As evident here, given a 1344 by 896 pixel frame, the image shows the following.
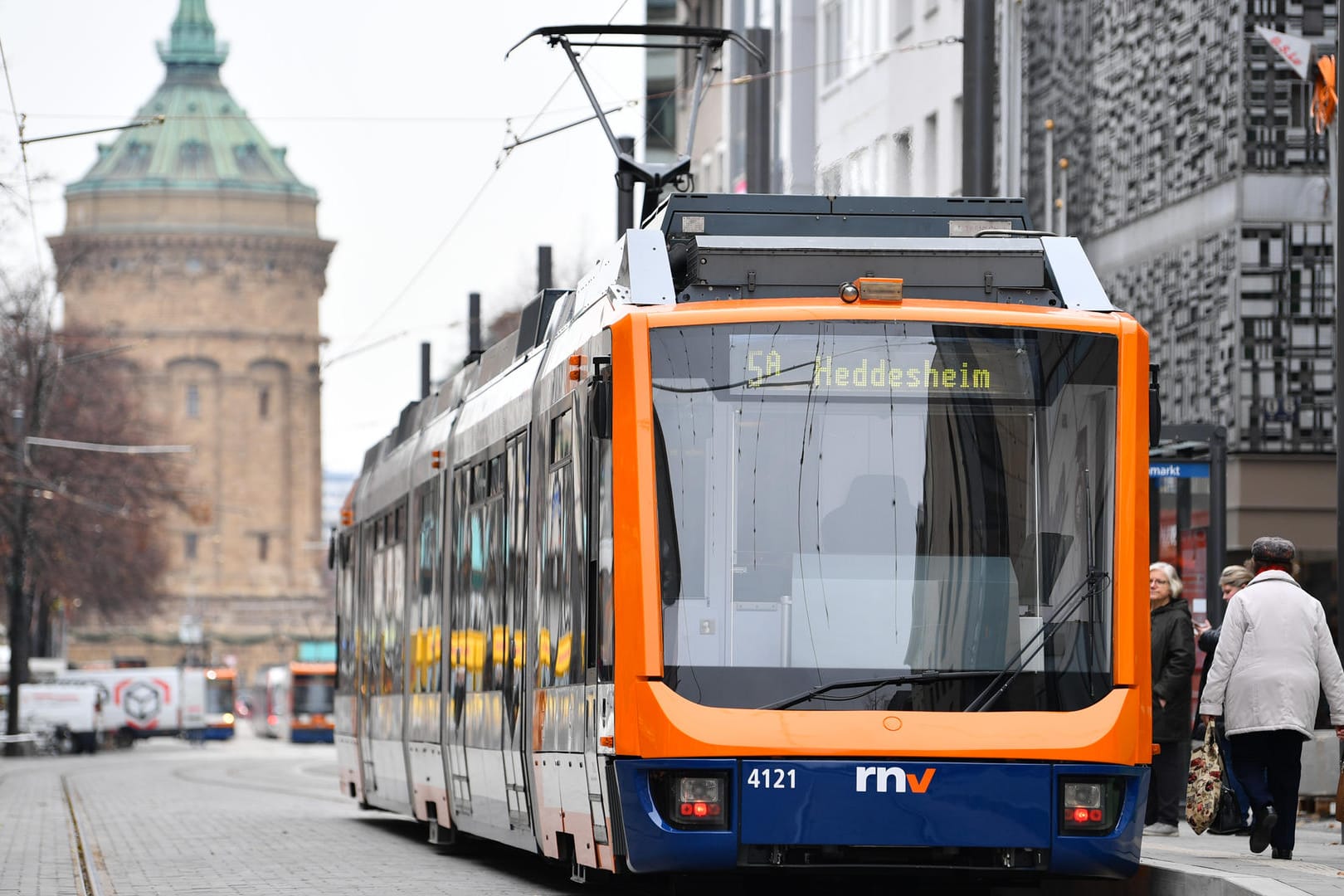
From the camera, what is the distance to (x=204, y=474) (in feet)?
423

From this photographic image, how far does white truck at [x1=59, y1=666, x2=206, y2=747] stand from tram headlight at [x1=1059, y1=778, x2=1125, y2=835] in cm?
6903

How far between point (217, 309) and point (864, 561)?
118930mm

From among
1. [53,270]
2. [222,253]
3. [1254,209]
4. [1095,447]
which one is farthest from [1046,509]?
[222,253]

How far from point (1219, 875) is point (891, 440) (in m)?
2.13

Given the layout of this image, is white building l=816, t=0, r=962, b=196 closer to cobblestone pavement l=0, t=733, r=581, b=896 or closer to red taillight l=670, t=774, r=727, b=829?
cobblestone pavement l=0, t=733, r=581, b=896

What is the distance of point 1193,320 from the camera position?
27344 millimetres

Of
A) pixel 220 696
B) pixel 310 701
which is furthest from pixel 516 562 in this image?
pixel 220 696

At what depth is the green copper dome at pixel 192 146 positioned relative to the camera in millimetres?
127625

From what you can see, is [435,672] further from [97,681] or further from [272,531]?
[272,531]

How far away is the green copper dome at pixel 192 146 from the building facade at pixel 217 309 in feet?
0.24

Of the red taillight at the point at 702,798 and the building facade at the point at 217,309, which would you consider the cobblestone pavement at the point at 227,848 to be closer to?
the red taillight at the point at 702,798

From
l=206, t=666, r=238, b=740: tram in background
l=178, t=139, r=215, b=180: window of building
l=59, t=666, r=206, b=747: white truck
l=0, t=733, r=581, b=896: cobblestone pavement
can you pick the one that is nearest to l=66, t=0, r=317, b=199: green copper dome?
l=178, t=139, r=215, b=180: window of building

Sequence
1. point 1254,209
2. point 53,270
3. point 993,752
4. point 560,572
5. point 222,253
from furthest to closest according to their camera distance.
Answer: point 222,253 → point 53,270 → point 1254,209 → point 560,572 → point 993,752

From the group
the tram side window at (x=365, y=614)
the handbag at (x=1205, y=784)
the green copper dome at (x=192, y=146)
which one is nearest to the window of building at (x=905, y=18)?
the tram side window at (x=365, y=614)
